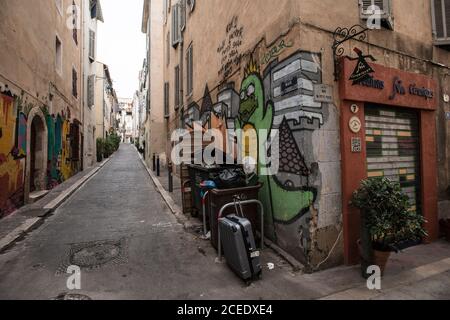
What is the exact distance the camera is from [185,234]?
5176 mm

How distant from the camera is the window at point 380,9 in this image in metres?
4.33

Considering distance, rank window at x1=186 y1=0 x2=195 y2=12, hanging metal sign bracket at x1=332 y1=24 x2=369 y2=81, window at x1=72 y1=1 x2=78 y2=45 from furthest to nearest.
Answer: window at x1=72 y1=1 x2=78 y2=45 < window at x1=186 y1=0 x2=195 y2=12 < hanging metal sign bracket at x1=332 y1=24 x2=369 y2=81

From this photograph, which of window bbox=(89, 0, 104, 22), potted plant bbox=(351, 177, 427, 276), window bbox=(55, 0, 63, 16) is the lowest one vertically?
potted plant bbox=(351, 177, 427, 276)

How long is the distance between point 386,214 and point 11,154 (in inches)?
Result: 319

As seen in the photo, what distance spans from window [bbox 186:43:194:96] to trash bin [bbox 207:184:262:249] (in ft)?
24.1

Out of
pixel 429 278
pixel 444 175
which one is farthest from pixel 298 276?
pixel 444 175

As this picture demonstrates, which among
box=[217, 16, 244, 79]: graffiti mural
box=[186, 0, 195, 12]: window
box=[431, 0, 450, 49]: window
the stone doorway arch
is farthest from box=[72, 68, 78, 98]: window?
box=[431, 0, 450, 49]: window

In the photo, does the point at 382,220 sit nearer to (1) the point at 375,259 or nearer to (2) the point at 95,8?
(1) the point at 375,259

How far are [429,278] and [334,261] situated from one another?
47.0 inches

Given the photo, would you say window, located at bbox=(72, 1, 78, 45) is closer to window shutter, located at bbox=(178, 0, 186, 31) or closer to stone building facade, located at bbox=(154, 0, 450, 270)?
window shutter, located at bbox=(178, 0, 186, 31)

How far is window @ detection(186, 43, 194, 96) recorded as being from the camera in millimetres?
10690

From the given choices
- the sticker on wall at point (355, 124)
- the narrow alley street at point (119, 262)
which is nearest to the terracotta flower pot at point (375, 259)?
the narrow alley street at point (119, 262)

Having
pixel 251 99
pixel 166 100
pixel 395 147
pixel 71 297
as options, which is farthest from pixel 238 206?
pixel 166 100
